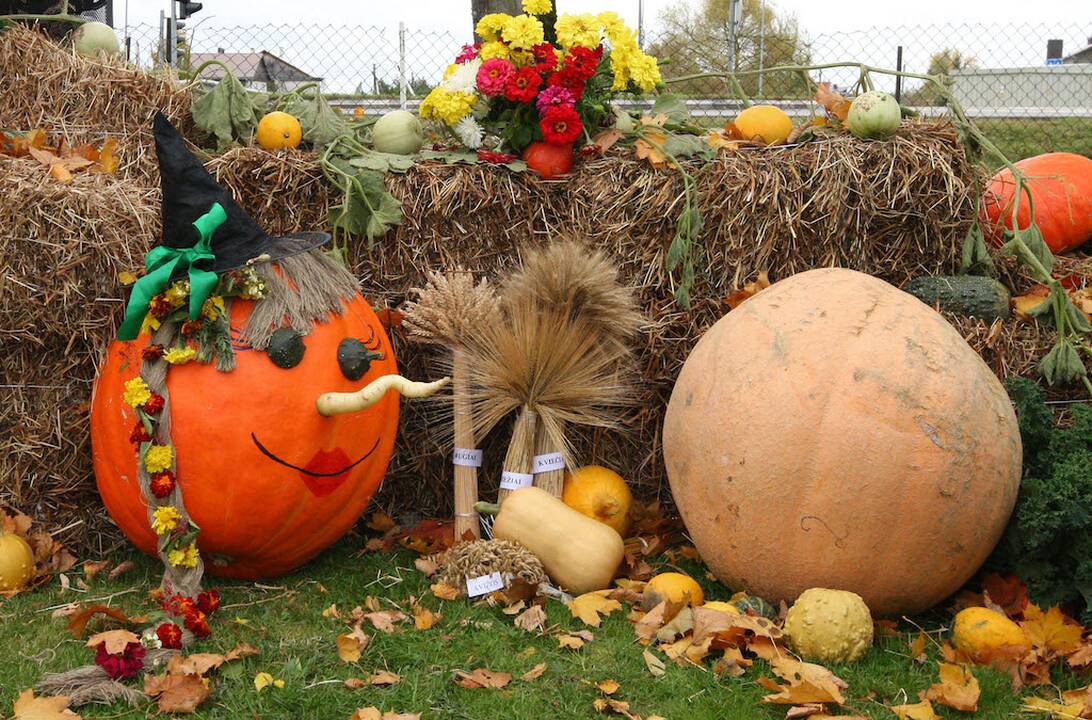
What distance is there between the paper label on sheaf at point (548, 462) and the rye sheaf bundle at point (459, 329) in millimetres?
266

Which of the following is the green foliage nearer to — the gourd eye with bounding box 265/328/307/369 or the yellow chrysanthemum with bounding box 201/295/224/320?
the gourd eye with bounding box 265/328/307/369

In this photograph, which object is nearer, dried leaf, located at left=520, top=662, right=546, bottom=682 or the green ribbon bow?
dried leaf, located at left=520, top=662, right=546, bottom=682

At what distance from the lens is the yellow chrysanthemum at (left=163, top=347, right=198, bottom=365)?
3.61 m

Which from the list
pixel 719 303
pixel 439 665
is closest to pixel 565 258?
pixel 719 303

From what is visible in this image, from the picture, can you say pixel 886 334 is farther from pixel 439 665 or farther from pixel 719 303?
pixel 439 665

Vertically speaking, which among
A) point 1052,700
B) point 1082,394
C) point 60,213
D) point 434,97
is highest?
point 434,97

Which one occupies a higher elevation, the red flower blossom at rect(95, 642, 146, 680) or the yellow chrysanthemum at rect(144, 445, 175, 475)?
the yellow chrysanthemum at rect(144, 445, 175, 475)

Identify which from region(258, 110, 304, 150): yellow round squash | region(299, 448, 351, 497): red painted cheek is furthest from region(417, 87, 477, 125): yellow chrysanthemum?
region(299, 448, 351, 497): red painted cheek

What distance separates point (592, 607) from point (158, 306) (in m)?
1.83

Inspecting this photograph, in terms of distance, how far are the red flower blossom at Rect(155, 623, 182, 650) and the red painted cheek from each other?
2.21 feet

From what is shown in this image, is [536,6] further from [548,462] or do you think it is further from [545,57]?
[548,462]

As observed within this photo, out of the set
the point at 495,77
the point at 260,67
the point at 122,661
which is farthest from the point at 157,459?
the point at 260,67

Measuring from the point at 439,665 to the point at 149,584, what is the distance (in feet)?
4.28

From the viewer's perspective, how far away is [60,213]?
12.7 ft
